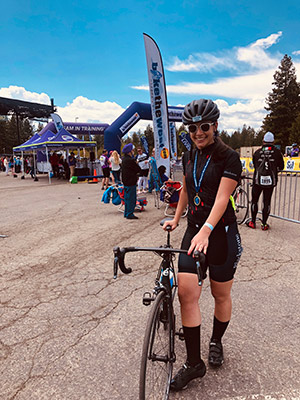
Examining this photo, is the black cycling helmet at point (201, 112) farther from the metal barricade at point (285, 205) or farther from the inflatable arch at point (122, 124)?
the inflatable arch at point (122, 124)

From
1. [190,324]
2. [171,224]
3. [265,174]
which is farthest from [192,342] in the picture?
[265,174]

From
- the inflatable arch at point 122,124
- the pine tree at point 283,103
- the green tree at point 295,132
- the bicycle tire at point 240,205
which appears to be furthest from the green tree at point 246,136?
the bicycle tire at point 240,205

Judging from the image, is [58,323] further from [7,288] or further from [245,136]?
[245,136]

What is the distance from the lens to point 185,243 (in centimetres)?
210

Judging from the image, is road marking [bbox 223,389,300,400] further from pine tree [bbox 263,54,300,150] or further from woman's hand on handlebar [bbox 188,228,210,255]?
pine tree [bbox 263,54,300,150]

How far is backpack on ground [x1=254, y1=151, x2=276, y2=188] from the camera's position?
571 cm

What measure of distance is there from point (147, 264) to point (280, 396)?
8.53ft

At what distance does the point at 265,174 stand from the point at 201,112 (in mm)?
4267

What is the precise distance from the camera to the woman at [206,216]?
1893 mm

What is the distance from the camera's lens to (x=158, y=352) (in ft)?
6.03

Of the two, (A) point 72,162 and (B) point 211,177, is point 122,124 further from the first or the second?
(B) point 211,177

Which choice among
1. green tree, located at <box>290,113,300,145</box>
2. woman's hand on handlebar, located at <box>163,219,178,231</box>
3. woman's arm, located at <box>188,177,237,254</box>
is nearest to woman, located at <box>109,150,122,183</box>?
woman's hand on handlebar, located at <box>163,219,178,231</box>

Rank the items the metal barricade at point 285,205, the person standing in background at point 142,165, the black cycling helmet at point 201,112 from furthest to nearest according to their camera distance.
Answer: the person standing in background at point 142,165 < the metal barricade at point 285,205 < the black cycling helmet at point 201,112

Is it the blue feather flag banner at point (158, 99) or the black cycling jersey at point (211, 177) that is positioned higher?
the blue feather flag banner at point (158, 99)
